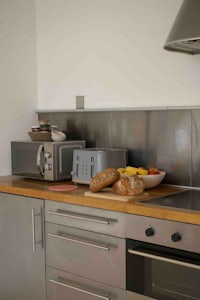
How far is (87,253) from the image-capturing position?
2.25 metres

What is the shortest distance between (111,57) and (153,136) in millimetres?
600

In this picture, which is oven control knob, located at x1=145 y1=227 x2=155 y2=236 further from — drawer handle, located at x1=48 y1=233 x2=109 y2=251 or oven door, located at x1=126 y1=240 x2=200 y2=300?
drawer handle, located at x1=48 y1=233 x2=109 y2=251

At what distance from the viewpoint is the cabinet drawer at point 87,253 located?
2.11 m

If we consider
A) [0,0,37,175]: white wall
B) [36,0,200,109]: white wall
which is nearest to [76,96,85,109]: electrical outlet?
[36,0,200,109]: white wall

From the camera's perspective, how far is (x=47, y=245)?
97.4 inches

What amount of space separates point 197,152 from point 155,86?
18.8 inches

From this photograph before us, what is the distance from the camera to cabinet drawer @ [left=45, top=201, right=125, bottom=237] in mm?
2111

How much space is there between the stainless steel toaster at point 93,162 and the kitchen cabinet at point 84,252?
0.28 meters

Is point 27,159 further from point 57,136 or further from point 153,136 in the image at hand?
point 153,136

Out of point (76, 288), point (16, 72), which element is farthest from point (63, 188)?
point (16, 72)

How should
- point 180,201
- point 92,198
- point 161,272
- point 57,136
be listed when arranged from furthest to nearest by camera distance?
point 57,136
point 92,198
point 180,201
point 161,272

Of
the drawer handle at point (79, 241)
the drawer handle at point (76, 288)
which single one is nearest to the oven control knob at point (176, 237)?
the drawer handle at point (79, 241)

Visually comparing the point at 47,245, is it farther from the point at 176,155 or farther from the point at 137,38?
the point at 137,38

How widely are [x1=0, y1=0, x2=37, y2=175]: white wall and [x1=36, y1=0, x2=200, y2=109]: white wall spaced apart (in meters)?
0.07
